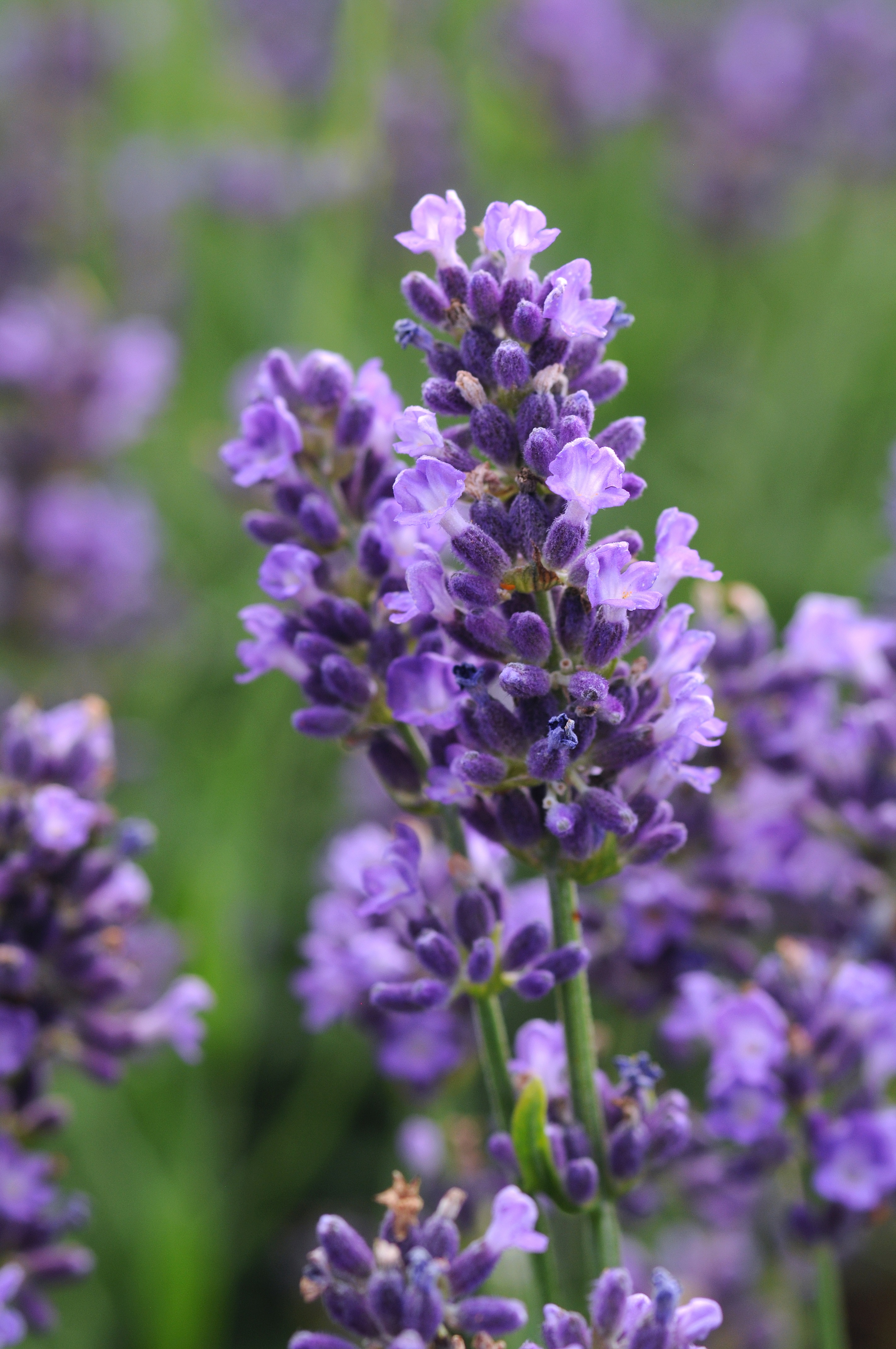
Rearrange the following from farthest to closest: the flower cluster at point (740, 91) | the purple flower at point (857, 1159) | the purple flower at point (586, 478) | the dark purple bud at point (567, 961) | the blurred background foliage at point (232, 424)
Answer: the flower cluster at point (740, 91) → the blurred background foliage at point (232, 424) → the purple flower at point (857, 1159) → the dark purple bud at point (567, 961) → the purple flower at point (586, 478)

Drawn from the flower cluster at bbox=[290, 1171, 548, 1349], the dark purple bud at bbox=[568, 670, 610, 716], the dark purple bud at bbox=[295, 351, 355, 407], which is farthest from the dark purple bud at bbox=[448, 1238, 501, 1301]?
the dark purple bud at bbox=[295, 351, 355, 407]

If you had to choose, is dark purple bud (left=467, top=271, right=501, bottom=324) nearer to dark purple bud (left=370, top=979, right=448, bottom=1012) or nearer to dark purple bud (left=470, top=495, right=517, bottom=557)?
dark purple bud (left=470, top=495, right=517, bottom=557)

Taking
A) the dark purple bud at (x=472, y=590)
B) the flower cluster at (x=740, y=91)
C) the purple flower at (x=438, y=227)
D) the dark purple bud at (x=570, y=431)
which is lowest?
the dark purple bud at (x=472, y=590)

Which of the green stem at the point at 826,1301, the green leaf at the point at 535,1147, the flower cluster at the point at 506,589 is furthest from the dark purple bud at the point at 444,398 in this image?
the green stem at the point at 826,1301

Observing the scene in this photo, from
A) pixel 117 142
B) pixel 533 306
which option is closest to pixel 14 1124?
pixel 533 306

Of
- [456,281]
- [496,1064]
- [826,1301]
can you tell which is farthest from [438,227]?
[826,1301]

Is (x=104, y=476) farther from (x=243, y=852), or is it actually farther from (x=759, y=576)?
(x=759, y=576)

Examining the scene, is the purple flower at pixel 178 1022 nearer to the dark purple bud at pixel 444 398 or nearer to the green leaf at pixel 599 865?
the green leaf at pixel 599 865
